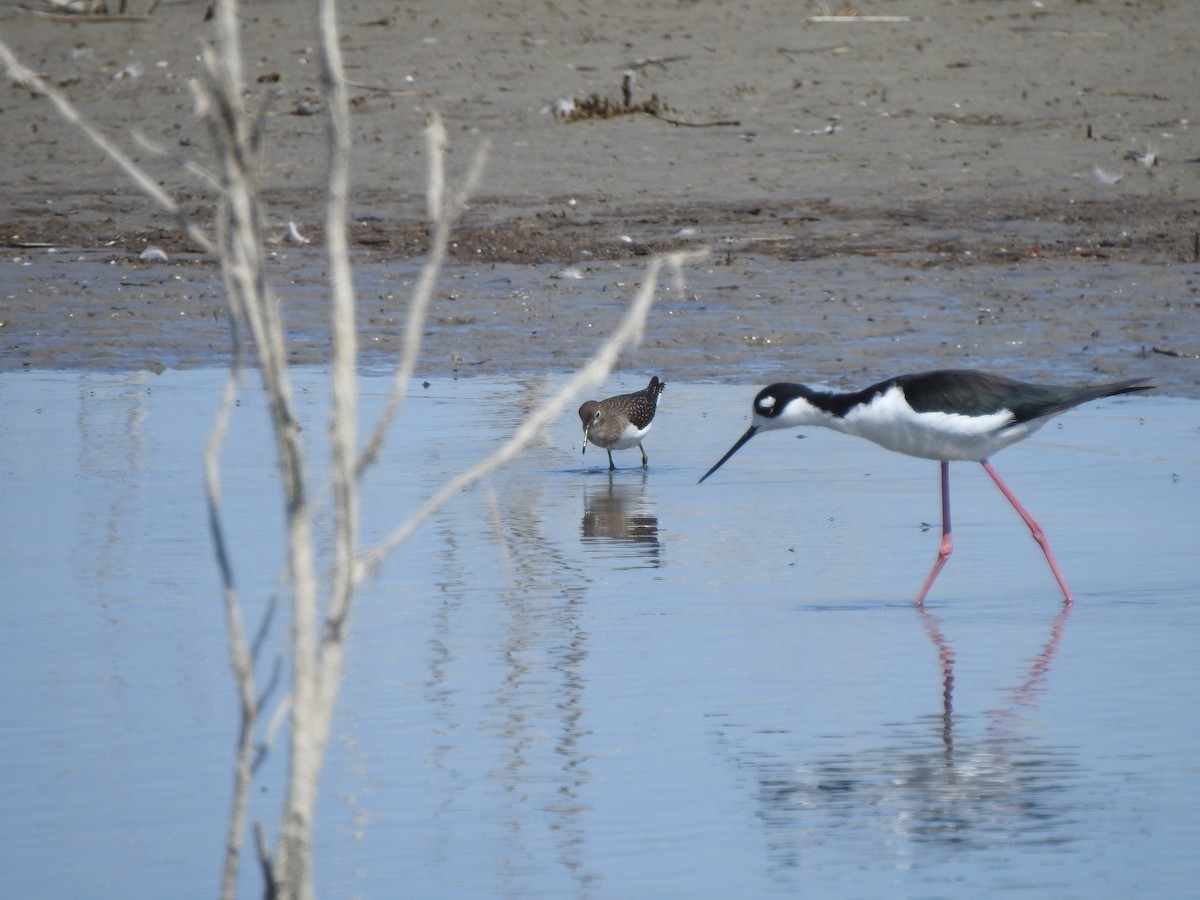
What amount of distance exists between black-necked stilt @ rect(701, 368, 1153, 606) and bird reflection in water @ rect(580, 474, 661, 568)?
733 mm

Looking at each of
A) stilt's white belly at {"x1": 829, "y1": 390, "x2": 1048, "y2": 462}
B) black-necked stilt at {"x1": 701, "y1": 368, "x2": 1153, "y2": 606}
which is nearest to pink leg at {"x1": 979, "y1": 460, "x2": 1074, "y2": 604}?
black-necked stilt at {"x1": 701, "y1": 368, "x2": 1153, "y2": 606}

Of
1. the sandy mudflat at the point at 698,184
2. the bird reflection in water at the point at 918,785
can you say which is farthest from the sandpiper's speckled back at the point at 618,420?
the bird reflection in water at the point at 918,785

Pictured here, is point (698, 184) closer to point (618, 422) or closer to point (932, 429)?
point (618, 422)

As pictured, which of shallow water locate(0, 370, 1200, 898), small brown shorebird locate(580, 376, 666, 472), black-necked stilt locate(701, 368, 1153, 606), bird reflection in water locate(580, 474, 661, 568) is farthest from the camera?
small brown shorebird locate(580, 376, 666, 472)

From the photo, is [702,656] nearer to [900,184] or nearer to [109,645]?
[109,645]

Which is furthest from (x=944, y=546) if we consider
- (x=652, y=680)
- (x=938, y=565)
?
(x=652, y=680)

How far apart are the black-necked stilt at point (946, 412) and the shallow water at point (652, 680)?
1.30 feet

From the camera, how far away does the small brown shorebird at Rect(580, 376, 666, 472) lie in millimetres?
8828

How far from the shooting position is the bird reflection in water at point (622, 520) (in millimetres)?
7004

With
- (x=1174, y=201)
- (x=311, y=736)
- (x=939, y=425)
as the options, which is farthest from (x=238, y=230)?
(x=1174, y=201)

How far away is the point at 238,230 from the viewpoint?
245 cm

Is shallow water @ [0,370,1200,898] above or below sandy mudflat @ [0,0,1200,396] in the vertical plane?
below

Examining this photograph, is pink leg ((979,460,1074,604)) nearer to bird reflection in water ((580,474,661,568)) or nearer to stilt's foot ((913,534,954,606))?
stilt's foot ((913,534,954,606))

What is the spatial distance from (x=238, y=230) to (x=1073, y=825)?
102 inches
